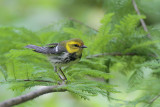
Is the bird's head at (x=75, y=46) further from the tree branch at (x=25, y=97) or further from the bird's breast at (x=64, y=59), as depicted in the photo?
the tree branch at (x=25, y=97)

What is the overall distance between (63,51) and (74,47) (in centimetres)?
14

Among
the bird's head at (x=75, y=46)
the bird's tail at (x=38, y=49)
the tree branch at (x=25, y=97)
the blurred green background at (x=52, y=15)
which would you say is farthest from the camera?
the blurred green background at (x=52, y=15)

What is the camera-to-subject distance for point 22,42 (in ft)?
7.63

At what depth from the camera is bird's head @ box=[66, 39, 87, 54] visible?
7.20ft

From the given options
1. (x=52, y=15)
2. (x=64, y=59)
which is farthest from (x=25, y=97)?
(x=52, y=15)

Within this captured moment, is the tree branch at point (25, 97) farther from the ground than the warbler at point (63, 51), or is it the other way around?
the warbler at point (63, 51)

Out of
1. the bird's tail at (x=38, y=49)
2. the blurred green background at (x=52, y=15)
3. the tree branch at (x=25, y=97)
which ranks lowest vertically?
the tree branch at (x=25, y=97)

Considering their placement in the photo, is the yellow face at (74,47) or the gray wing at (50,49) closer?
the gray wing at (50,49)

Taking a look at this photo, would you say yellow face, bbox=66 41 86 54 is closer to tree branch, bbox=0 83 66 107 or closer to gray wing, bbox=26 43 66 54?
gray wing, bbox=26 43 66 54

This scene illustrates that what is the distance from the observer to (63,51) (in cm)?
238

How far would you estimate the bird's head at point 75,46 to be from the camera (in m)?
2.19

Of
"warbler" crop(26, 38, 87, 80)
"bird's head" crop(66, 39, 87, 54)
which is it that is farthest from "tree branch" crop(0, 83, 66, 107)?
"bird's head" crop(66, 39, 87, 54)

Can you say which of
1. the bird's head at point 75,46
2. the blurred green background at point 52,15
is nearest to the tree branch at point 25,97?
the bird's head at point 75,46

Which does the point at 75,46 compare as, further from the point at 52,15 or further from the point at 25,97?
the point at 52,15
